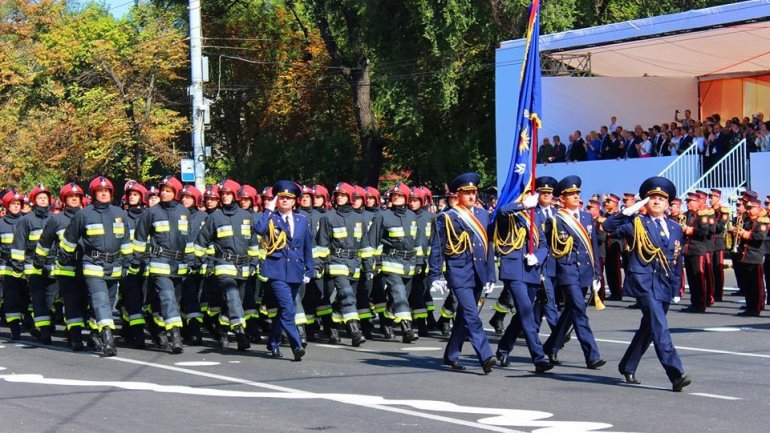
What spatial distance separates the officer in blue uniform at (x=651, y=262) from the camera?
10930 mm

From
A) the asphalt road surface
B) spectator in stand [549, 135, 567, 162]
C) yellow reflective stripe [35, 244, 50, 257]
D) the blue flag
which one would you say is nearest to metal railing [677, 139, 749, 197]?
spectator in stand [549, 135, 567, 162]

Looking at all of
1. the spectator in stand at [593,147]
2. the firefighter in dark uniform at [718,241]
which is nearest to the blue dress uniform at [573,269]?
the firefighter in dark uniform at [718,241]

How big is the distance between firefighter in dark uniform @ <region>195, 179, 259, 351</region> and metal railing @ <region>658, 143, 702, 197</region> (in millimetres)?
15596

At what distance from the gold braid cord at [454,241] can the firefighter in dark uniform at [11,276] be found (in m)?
6.79

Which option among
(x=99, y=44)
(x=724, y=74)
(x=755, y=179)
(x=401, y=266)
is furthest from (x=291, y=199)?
(x=99, y=44)

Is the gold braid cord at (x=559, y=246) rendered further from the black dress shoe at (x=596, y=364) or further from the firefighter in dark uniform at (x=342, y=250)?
the firefighter in dark uniform at (x=342, y=250)

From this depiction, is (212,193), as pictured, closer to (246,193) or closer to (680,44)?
(246,193)

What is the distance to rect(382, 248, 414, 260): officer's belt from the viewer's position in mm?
14938

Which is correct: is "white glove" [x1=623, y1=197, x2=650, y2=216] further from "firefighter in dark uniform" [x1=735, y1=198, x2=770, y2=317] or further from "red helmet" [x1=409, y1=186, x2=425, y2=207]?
"firefighter in dark uniform" [x1=735, y1=198, x2=770, y2=317]

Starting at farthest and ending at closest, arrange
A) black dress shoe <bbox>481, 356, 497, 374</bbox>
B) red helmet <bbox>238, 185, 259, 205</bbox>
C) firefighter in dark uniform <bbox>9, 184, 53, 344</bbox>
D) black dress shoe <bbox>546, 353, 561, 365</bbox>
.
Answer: red helmet <bbox>238, 185, 259, 205</bbox>, firefighter in dark uniform <bbox>9, 184, 53, 344</bbox>, black dress shoe <bbox>546, 353, 561, 365</bbox>, black dress shoe <bbox>481, 356, 497, 374</bbox>

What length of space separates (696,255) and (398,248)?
6.15 metres

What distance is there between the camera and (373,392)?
427 inches

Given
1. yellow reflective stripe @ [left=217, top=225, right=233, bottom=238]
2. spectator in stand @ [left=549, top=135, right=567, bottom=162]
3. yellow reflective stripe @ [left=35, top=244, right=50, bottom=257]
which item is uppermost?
spectator in stand @ [left=549, top=135, right=567, bottom=162]

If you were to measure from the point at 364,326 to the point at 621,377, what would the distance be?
4878 millimetres
